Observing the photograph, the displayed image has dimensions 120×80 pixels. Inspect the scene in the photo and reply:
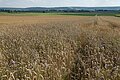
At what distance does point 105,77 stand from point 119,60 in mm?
1441

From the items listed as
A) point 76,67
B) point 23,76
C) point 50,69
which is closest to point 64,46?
point 76,67

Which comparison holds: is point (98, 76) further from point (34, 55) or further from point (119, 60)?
point (34, 55)

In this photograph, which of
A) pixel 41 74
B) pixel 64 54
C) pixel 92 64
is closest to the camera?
pixel 41 74

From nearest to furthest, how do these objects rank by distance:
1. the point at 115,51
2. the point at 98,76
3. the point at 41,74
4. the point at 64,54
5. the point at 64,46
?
the point at 98,76 → the point at 41,74 → the point at 64,54 → the point at 115,51 → the point at 64,46

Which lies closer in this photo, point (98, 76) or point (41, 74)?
point (98, 76)

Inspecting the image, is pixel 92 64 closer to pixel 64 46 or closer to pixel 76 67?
pixel 76 67

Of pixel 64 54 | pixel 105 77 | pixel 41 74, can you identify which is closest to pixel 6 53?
pixel 64 54

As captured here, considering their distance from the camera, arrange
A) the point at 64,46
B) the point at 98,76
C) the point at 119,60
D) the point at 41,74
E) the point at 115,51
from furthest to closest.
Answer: the point at 64,46 < the point at 115,51 < the point at 119,60 < the point at 41,74 < the point at 98,76

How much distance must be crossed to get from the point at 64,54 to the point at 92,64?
4.07ft

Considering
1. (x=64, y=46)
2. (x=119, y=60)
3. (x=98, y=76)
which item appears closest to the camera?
(x=98, y=76)

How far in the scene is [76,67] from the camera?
6.22 metres

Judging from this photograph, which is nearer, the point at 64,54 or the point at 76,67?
the point at 76,67

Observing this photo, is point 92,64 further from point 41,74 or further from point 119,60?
point 41,74

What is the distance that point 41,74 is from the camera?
496 centimetres
